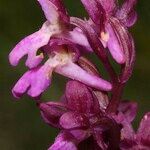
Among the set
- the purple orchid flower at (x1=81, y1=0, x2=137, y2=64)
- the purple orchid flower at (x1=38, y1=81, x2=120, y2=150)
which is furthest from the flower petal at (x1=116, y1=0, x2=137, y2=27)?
the purple orchid flower at (x1=38, y1=81, x2=120, y2=150)

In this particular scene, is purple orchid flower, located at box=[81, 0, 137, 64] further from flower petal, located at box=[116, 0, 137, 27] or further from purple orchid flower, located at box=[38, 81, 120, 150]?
purple orchid flower, located at box=[38, 81, 120, 150]

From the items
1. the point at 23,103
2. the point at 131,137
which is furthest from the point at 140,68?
the point at 131,137

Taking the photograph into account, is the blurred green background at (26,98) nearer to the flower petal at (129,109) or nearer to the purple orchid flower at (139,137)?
the flower petal at (129,109)

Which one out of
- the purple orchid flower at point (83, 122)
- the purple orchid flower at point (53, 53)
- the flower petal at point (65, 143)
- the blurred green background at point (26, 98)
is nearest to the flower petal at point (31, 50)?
the purple orchid flower at point (53, 53)

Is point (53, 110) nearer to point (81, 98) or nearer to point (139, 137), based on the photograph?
point (81, 98)

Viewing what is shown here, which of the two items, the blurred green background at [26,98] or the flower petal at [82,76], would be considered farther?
the blurred green background at [26,98]

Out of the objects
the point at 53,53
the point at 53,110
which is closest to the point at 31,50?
the point at 53,53
